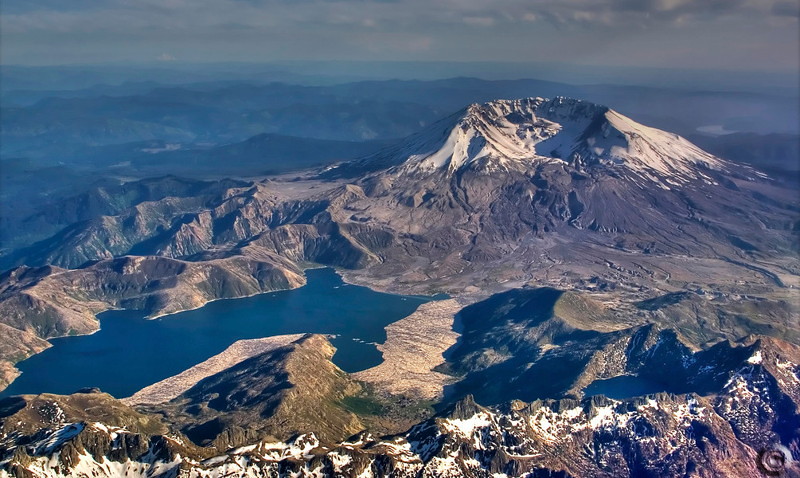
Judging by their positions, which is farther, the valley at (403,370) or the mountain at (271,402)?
the mountain at (271,402)

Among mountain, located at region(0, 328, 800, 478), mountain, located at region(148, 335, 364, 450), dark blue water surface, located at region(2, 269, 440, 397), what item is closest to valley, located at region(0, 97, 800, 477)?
mountain, located at region(0, 328, 800, 478)

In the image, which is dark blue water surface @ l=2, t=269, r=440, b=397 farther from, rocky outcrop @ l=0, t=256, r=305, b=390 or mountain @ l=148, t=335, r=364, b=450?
mountain @ l=148, t=335, r=364, b=450

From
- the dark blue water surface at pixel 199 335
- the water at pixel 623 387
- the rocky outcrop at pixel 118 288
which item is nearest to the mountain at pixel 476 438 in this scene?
the water at pixel 623 387

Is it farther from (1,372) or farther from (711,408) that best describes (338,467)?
(1,372)

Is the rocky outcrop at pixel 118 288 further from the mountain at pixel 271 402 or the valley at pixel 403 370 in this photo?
the mountain at pixel 271 402

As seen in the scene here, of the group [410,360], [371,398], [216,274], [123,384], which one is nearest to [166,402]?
[123,384]

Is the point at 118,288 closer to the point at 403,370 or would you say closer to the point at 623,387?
the point at 403,370
